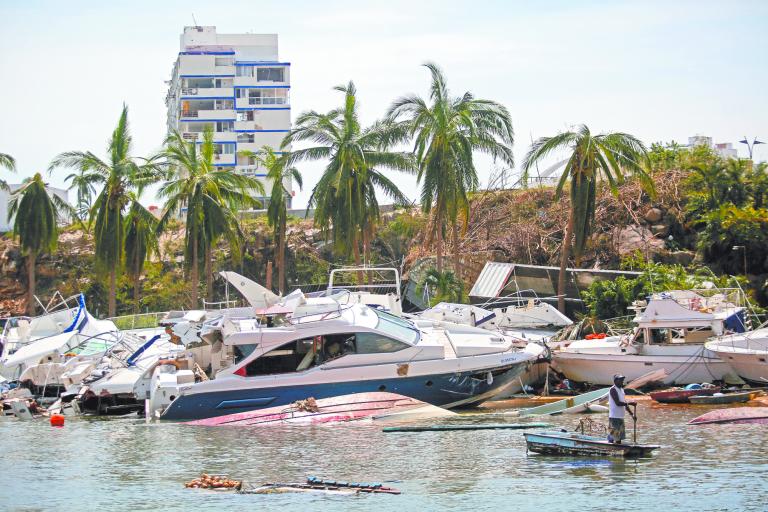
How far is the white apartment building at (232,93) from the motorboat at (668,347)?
6598 cm

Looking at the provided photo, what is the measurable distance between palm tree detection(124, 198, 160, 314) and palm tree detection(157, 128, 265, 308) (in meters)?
1.32

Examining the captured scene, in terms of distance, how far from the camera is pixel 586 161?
137 ft

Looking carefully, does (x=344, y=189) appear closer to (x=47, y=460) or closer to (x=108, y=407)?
(x=108, y=407)

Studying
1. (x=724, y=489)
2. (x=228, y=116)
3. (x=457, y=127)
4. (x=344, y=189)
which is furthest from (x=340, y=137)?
(x=228, y=116)

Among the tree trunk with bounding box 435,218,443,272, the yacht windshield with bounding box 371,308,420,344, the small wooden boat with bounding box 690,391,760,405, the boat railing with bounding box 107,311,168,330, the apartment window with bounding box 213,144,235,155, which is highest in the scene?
the apartment window with bounding box 213,144,235,155

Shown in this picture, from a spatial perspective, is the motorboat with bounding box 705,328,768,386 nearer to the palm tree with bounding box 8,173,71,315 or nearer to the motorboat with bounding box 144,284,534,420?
the motorboat with bounding box 144,284,534,420

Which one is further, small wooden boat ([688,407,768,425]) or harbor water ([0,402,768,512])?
small wooden boat ([688,407,768,425])

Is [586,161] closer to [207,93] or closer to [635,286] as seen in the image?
[635,286]

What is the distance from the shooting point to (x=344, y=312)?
2936 centimetres

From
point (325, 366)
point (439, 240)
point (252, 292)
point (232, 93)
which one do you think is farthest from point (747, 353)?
point (232, 93)

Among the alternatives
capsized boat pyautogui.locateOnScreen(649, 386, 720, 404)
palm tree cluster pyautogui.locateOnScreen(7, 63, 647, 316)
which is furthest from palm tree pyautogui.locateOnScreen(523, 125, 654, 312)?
capsized boat pyautogui.locateOnScreen(649, 386, 720, 404)

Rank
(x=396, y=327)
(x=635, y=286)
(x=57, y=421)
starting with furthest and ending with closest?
1. (x=635, y=286)
2. (x=57, y=421)
3. (x=396, y=327)

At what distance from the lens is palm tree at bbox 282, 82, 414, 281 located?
157 ft

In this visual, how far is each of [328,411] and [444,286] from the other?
17.9m
